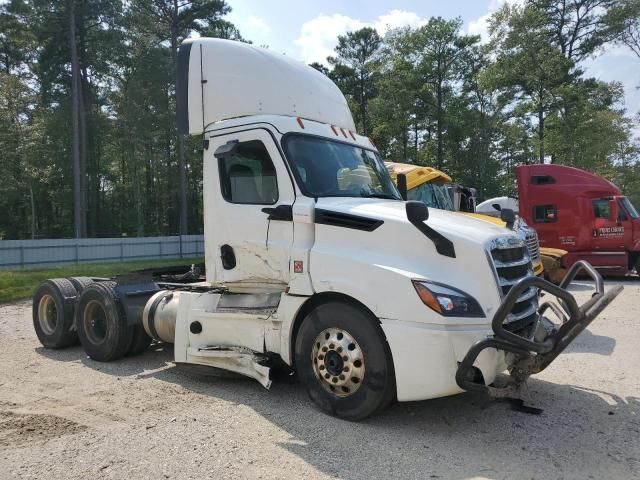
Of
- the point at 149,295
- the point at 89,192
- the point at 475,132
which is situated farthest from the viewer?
the point at 89,192

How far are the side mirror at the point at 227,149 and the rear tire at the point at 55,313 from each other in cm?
391

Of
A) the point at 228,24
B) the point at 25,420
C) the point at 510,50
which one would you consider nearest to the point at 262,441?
the point at 25,420

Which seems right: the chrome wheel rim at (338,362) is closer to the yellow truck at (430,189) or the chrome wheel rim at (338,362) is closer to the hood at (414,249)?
the hood at (414,249)

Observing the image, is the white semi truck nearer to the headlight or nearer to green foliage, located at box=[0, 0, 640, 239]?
the headlight

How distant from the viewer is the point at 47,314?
7.86m

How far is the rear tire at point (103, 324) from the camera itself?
6594mm

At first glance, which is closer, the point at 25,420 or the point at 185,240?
the point at 25,420

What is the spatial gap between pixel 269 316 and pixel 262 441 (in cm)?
122

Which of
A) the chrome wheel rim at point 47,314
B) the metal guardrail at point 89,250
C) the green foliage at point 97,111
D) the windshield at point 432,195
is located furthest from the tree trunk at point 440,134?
the chrome wheel rim at point 47,314

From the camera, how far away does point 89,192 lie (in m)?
45.7

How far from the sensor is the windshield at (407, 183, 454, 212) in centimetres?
1155

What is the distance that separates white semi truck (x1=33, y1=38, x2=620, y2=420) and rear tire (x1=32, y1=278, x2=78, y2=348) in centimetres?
85

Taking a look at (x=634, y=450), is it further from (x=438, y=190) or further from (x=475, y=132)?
(x=475, y=132)

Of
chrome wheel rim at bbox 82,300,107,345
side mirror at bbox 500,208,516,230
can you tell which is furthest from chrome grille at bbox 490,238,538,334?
chrome wheel rim at bbox 82,300,107,345
